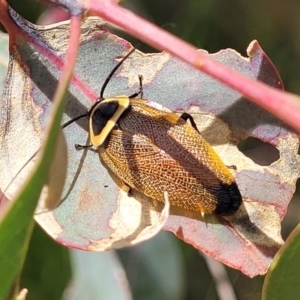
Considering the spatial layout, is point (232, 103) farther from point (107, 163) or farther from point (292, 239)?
point (292, 239)

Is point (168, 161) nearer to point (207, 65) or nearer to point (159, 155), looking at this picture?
point (159, 155)

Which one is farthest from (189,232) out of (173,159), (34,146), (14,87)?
(14,87)

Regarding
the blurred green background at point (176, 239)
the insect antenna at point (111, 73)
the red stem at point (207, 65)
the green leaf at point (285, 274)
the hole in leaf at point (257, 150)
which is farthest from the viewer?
the hole in leaf at point (257, 150)

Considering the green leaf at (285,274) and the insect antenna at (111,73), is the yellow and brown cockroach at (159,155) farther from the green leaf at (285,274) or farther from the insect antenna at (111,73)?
the green leaf at (285,274)

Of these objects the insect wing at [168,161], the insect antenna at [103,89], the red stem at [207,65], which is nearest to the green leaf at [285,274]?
the red stem at [207,65]

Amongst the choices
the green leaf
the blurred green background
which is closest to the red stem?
the green leaf

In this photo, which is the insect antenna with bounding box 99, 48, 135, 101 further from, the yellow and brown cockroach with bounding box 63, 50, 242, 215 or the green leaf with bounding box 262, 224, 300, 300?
the green leaf with bounding box 262, 224, 300, 300
